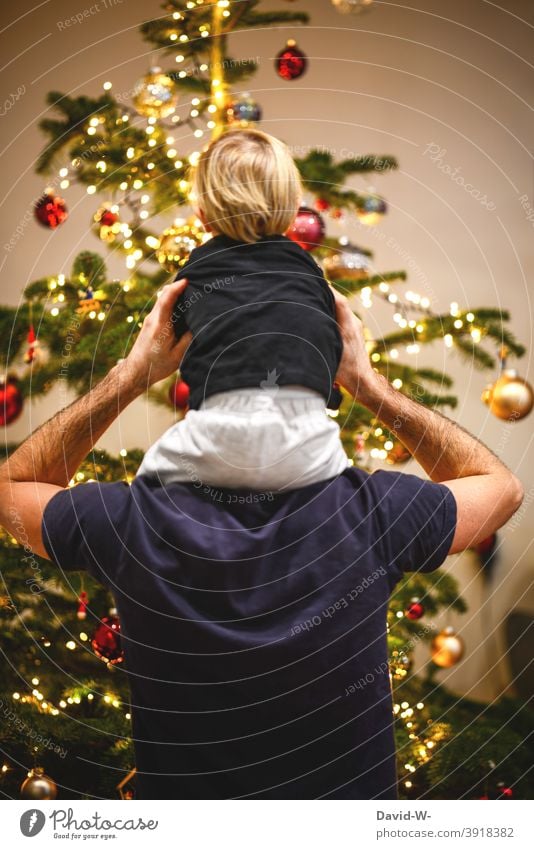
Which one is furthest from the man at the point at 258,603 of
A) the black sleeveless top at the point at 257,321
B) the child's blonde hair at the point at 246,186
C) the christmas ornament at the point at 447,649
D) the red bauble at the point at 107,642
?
the christmas ornament at the point at 447,649

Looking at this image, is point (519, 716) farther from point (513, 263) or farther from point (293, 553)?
point (293, 553)

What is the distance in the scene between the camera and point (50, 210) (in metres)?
1.42

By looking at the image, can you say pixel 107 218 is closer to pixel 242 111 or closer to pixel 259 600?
pixel 242 111

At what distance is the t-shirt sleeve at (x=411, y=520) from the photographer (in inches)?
34.0

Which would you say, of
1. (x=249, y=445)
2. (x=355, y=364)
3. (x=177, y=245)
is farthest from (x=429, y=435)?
(x=177, y=245)

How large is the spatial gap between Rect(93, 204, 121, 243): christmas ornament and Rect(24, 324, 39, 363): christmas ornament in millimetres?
224

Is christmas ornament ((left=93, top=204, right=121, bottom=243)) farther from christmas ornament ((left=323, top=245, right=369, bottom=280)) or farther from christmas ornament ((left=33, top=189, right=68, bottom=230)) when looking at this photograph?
christmas ornament ((left=323, top=245, right=369, bottom=280))

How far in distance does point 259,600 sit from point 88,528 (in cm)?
21

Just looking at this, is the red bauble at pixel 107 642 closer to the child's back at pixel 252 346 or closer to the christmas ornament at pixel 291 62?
the child's back at pixel 252 346

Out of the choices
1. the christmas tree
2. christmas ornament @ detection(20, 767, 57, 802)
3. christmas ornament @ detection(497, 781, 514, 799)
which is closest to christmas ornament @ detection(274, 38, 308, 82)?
the christmas tree

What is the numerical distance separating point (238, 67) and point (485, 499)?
1.08 m

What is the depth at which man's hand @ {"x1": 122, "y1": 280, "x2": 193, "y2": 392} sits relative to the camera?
3.24 feet
